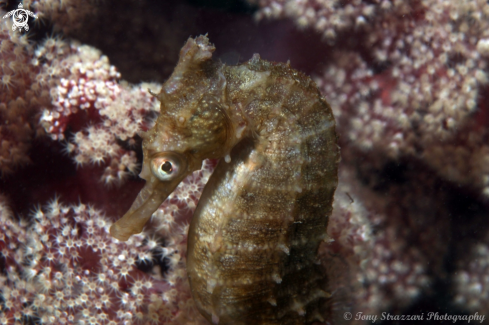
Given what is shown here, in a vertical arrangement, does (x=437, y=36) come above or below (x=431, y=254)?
above

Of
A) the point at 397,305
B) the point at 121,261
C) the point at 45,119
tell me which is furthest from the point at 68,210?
the point at 397,305

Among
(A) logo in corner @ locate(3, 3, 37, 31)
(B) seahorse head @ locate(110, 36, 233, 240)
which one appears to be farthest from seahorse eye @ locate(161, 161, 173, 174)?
(A) logo in corner @ locate(3, 3, 37, 31)

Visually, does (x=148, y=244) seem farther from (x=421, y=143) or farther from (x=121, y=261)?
(x=421, y=143)

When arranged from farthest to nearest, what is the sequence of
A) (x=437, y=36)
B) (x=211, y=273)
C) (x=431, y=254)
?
(x=431, y=254), (x=437, y=36), (x=211, y=273)

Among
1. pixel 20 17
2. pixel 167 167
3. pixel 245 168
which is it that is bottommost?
pixel 167 167

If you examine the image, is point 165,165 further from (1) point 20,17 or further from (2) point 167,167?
(1) point 20,17

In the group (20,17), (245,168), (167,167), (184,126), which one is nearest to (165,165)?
(167,167)
